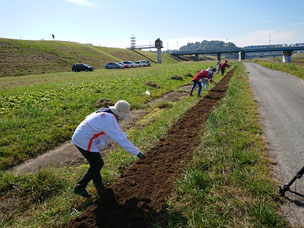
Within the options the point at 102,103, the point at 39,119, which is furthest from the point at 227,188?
the point at 102,103

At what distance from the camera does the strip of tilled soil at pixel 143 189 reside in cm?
291

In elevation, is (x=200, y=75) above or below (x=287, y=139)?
above

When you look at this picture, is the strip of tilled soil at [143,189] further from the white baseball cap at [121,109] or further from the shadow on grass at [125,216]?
the white baseball cap at [121,109]

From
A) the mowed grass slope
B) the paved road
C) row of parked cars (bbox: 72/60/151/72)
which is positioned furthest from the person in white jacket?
row of parked cars (bbox: 72/60/151/72)

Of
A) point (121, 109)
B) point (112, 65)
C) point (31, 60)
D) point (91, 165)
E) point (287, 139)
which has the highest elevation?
point (31, 60)

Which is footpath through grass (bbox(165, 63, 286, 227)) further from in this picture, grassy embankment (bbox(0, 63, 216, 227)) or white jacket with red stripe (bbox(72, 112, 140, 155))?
grassy embankment (bbox(0, 63, 216, 227))

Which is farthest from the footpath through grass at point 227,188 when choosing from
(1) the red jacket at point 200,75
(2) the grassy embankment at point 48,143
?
(1) the red jacket at point 200,75

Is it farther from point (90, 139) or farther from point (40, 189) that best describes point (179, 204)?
point (40, 189)

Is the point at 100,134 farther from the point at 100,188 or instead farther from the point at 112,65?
the point at 112,65

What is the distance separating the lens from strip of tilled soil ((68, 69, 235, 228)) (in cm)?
291

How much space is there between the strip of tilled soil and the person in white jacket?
1.42 ft

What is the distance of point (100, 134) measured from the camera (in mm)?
3094

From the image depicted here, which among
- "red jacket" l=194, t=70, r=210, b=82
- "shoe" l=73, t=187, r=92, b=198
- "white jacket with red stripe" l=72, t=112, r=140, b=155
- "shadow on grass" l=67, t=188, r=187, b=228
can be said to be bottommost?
"shadow on grass" l=67, t=188, r=187, b=228

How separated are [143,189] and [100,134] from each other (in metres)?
1.34
